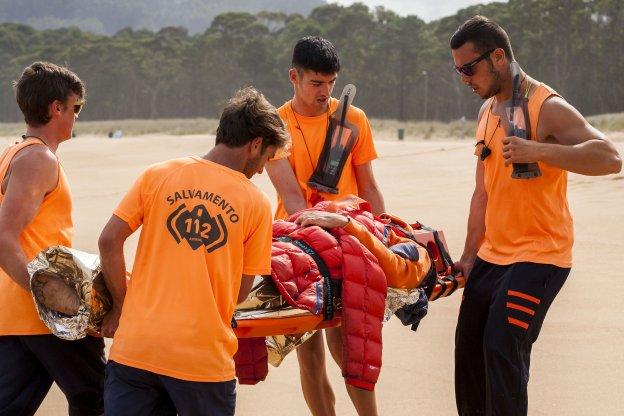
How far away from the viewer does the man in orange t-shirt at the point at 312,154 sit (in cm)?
490

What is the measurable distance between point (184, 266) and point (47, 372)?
1.03 m

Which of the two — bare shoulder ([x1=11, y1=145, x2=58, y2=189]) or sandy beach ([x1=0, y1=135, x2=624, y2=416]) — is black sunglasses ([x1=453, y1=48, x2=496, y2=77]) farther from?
sandy beach ([x1=0, y1=135, x2=624, y2=416])

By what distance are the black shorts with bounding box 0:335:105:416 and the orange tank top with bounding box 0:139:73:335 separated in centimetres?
5

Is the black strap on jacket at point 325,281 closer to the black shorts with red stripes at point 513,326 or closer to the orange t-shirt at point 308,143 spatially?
the black shorts with red stripes at point 513,326

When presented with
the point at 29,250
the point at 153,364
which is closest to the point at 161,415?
the point at 153,364

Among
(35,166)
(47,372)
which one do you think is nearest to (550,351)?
(47,372)

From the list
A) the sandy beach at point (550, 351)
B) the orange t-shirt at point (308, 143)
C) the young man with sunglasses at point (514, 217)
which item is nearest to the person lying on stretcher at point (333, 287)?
the young man with sunglasses at point (514, 217)

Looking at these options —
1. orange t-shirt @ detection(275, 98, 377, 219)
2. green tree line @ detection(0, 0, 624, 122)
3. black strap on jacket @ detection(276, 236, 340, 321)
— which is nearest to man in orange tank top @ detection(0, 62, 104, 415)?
black strap on jacket @ detection(276, 236, 340, 321)

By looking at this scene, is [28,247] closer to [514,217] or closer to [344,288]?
[344,288]

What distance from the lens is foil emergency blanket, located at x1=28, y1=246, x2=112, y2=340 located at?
3.56m

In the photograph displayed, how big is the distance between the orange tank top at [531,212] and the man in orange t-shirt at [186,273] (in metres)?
1.42

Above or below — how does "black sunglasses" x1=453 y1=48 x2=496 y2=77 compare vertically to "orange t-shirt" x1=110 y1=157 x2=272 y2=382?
above

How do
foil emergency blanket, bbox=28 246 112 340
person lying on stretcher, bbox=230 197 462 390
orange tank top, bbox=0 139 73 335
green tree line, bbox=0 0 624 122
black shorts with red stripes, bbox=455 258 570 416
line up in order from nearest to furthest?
foil emergency blanket, bbox=28 246 112 340 < orange tank top, bbox=0 139 73 335 < person lying on stretcher, bbox=230 197 462 390 < black shorts with red stripes, bbox=455 258 570 416 < green tree line, bbox=0 0 624 122

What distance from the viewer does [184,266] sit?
3.26 m
